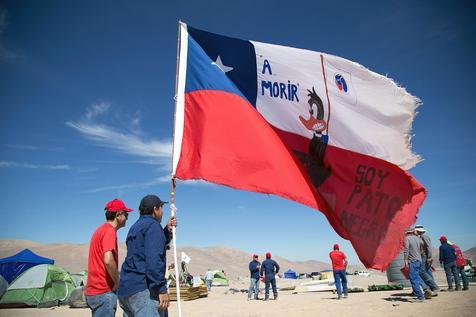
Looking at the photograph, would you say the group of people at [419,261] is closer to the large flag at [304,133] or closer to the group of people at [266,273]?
the large flag at [304,133]

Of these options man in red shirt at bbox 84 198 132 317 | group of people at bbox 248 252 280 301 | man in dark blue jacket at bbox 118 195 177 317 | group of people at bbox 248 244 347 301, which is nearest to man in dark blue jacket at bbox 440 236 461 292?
group of people at bbox 248 244 347 301

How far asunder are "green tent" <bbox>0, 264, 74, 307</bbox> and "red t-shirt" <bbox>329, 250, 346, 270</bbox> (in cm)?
1209

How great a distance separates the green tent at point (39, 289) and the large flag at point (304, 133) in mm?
14545

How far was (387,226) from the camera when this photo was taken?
498cm

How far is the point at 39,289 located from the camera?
1575 centimetres

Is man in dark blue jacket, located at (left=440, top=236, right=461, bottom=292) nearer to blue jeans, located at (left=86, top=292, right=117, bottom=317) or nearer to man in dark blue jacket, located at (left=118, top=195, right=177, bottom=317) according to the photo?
man in dark blue jacket, located at (left=118, top=195, right=177, bottom=317)

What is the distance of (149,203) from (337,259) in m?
9.74

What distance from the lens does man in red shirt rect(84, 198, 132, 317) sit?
149 inches

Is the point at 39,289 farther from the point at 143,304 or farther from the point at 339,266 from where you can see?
the point at 143,304

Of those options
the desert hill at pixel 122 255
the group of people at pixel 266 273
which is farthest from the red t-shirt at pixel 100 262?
the desert hill at pixel 122 255

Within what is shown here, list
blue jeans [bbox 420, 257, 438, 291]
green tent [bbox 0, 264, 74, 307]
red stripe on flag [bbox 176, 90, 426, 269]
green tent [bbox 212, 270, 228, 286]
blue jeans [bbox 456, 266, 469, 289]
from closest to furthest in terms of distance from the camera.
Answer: red stripe on flag [bbox 176, 90, 426, 269] < blue jeans [bbox 420, 257, 438, 291] < blue jeans [bbox 456, 266, 469, 289] < green tent [bbox 0, 264, 74, 307] < green tent [bbox 212, 270, 228, 286]

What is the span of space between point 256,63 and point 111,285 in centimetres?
381

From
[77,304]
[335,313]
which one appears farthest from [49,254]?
[335,313]

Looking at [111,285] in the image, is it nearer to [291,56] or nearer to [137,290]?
[137,290]
